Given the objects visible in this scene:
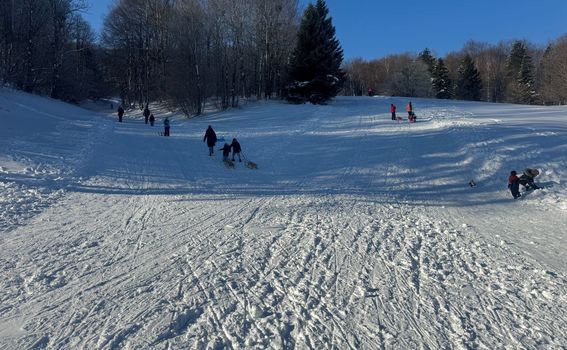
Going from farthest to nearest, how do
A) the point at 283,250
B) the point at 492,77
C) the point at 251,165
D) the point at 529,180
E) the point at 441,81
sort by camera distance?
the point at 492,77 < the point at 441,81 < the point at 251,165 < the point at 529,180 < the point at 283,250

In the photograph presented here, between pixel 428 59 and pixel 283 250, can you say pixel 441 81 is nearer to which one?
pixel 428 59

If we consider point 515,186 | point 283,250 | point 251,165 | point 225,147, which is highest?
point 225,147

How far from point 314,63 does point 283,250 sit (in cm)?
3150

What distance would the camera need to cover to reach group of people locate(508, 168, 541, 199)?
11172 millimetres

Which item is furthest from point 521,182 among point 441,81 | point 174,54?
point 441,81

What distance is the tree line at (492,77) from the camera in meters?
52.9

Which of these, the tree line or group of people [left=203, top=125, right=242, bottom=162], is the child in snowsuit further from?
the tree line

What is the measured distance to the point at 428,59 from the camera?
7531 centimetres

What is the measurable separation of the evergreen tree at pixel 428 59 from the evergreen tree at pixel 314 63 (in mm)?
38668

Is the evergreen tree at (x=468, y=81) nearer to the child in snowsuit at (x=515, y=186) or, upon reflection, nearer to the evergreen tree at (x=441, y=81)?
the evergreen tree at (x=441, y=81)

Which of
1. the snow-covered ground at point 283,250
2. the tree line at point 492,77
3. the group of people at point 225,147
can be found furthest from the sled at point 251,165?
the tree line at point 492,77

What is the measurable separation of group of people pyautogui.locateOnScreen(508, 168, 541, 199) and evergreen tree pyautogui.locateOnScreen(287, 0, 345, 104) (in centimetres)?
2700

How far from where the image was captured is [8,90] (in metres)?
25.7

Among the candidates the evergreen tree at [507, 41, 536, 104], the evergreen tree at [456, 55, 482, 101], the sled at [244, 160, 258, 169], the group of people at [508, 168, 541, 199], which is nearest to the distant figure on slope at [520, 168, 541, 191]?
the group of people at [508, 168, 541, 199]
